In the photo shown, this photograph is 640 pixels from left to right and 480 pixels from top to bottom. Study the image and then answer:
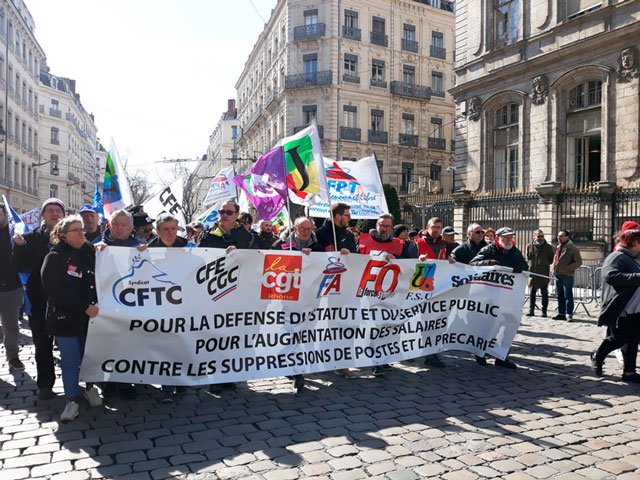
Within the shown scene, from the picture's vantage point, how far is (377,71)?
4106cm

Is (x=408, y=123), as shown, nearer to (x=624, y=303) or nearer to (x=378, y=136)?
(x=378, y=136)

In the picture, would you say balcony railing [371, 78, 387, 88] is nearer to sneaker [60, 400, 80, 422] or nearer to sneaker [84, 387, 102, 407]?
sneaker [84, 387, 102, 407]

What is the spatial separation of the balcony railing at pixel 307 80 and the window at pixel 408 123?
6979mm

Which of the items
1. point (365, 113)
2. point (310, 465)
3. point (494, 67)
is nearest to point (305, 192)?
point (310, 465)

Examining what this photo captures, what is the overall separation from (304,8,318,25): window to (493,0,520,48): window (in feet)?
64.7

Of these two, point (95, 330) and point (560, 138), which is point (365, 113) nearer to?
point (560, 138)

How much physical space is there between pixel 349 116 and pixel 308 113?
125 inches

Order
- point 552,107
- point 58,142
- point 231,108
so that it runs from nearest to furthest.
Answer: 1. point 552,107
2. point 58,142
3. point 231,108

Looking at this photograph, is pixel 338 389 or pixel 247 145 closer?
pixel 338 389

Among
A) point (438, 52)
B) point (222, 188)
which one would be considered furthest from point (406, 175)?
point (222, 188)

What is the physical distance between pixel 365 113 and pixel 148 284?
122 ft

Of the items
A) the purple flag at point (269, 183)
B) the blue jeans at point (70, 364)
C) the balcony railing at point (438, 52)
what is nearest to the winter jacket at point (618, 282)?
the purple flag at point (269, 183)

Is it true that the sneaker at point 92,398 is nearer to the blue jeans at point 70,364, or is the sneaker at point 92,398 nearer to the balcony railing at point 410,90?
the blue jeans at point 70,364

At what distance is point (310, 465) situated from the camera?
380 cm
